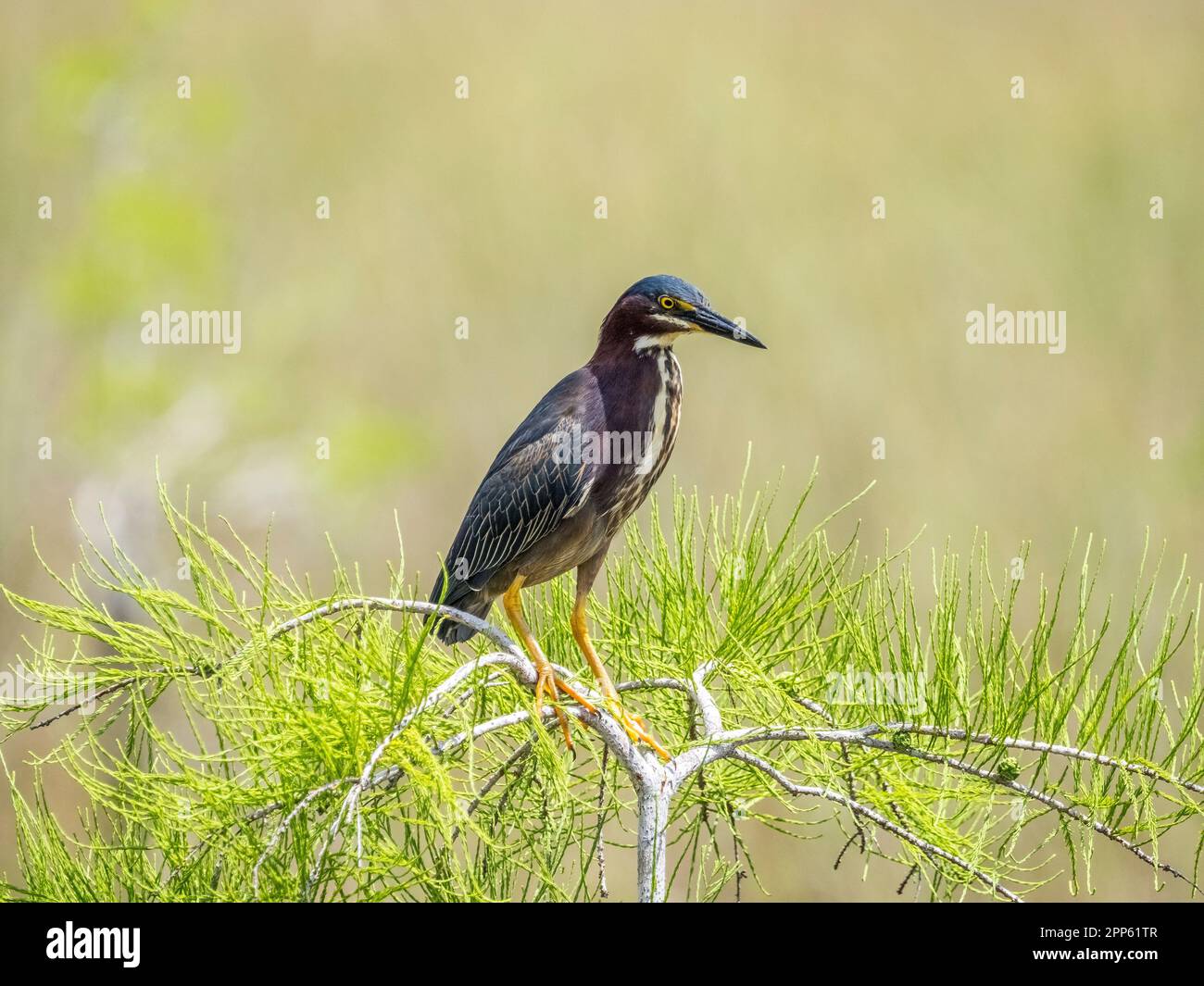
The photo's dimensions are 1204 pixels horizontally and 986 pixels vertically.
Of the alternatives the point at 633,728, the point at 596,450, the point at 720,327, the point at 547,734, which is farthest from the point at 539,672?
the point at 720,327

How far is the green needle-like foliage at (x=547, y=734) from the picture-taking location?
6.89 ft

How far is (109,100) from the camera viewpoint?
34.8ft

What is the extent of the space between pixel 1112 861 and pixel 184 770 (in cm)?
832

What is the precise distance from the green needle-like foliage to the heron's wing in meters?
0.52

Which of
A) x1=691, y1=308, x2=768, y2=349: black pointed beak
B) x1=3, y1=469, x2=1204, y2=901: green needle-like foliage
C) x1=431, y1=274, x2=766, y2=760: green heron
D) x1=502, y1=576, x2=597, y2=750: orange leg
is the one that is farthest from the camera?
x1=431, y1=274, x2=766, y2=760: green heron

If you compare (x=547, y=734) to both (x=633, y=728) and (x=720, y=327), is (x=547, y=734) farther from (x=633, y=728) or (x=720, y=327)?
(x=720, y=327)

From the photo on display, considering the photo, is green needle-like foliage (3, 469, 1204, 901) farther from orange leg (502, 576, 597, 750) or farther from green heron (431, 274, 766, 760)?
green heron (431, 274, 766, 760)

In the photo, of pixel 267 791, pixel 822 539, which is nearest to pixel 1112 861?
pixel 822 539

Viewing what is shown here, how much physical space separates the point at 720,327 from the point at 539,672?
1.13 meters

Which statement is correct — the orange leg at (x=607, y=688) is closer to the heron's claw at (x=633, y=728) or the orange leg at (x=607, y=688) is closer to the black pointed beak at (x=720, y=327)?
the heron's claw at (x=633, y=728)

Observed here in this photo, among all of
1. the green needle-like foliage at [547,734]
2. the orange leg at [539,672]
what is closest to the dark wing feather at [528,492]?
the orange leg at [539,672]

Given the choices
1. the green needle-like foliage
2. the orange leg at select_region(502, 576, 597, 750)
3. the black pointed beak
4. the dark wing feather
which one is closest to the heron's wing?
the dark wing feather

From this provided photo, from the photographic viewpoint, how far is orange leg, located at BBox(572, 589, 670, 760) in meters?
2.46

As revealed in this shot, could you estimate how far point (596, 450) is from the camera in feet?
11.1
